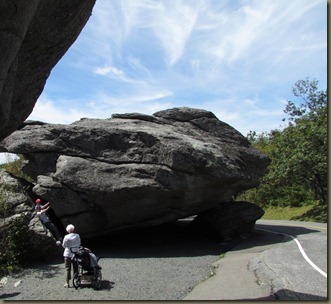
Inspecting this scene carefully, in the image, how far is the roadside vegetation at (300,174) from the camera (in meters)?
31.0

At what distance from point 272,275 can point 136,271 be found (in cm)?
578

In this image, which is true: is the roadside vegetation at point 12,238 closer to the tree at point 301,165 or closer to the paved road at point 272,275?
the paved road at point 272,275

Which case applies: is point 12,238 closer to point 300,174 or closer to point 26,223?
point 26,223

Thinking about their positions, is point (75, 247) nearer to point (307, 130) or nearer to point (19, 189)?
point (19, 189)

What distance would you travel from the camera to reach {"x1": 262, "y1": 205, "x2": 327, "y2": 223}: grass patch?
1270 inches

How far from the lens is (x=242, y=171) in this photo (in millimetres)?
20266

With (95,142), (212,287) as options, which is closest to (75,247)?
(212,287)

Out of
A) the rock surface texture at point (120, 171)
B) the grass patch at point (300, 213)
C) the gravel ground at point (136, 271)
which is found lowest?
the gravel ground at point (136, 271)

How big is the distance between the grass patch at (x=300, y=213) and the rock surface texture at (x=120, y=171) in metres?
15.6

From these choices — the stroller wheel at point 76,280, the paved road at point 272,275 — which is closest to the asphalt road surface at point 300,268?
the paved road at point 272,275

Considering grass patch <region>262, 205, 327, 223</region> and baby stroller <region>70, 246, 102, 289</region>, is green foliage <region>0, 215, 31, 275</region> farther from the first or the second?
grass patch <region>262, 205, 327, 223</region>

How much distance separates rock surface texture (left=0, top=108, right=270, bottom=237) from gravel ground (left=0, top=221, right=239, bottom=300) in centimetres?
178

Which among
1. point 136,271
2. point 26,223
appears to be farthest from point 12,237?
point 136,271

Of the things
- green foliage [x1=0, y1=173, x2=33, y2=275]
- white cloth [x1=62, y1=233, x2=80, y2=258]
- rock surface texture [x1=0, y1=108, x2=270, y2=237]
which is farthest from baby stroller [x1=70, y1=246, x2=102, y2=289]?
rock surface texture [x1=0, y1=108, x2=270, y2=237]
